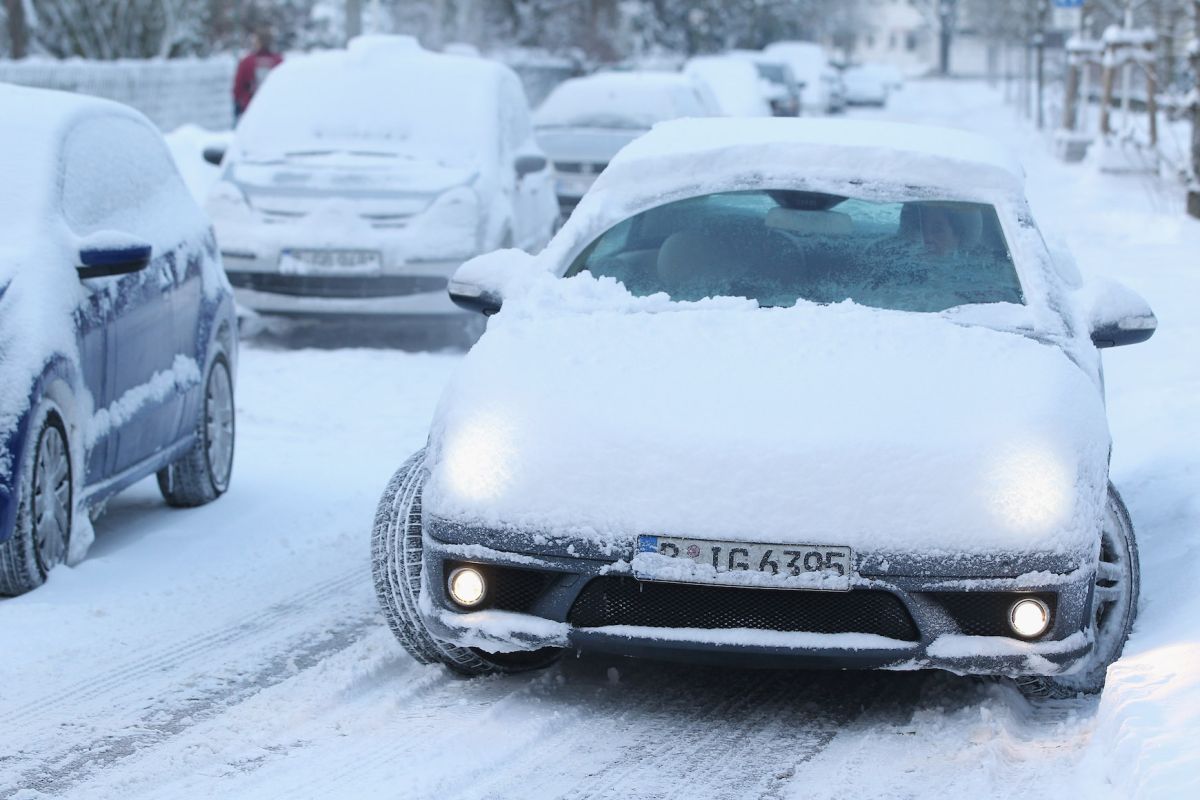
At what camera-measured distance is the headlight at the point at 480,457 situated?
4750mm

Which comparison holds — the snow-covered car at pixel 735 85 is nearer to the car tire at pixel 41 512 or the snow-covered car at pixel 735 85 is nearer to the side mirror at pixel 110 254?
the side mirror at pixel 110 254

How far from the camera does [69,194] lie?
693 centimetres

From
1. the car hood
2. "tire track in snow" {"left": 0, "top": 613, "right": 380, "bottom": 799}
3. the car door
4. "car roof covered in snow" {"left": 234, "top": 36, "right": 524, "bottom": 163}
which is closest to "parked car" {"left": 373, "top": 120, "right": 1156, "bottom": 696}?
"tire track in snow" {"left": 0, "top": 613, "right": 380, "bottom": 799}

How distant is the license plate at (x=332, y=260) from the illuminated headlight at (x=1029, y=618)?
8089 millimetres

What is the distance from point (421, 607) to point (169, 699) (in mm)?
756

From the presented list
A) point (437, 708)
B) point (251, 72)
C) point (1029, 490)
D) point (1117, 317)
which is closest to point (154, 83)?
point (251, 72)

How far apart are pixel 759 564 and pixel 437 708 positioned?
98 cm

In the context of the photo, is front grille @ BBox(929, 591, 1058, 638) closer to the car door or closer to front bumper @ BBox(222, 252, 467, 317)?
the car door

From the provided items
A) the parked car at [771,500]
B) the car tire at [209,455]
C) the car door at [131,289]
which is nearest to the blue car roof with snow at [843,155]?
the parked car at [771,500]

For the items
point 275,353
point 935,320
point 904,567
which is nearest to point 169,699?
point 904,567

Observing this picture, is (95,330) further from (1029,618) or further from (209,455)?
(1029,618)

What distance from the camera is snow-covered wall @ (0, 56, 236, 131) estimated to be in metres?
→ 29.9

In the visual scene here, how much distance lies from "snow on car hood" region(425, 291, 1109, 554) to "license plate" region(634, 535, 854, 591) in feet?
0.09

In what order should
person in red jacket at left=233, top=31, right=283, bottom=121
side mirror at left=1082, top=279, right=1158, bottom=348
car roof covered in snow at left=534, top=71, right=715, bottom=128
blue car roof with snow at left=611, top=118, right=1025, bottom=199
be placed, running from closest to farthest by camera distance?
side mirror at left=1082, top=279, right=1158, bottom=348
blue car roof with snow at left=611, top=118, right=1025, bottom=199
car roof covered in snow at left=534, top=71, right=715, bottom=128
person in red jacket at left=233, top=31, right=283, bottom=121
